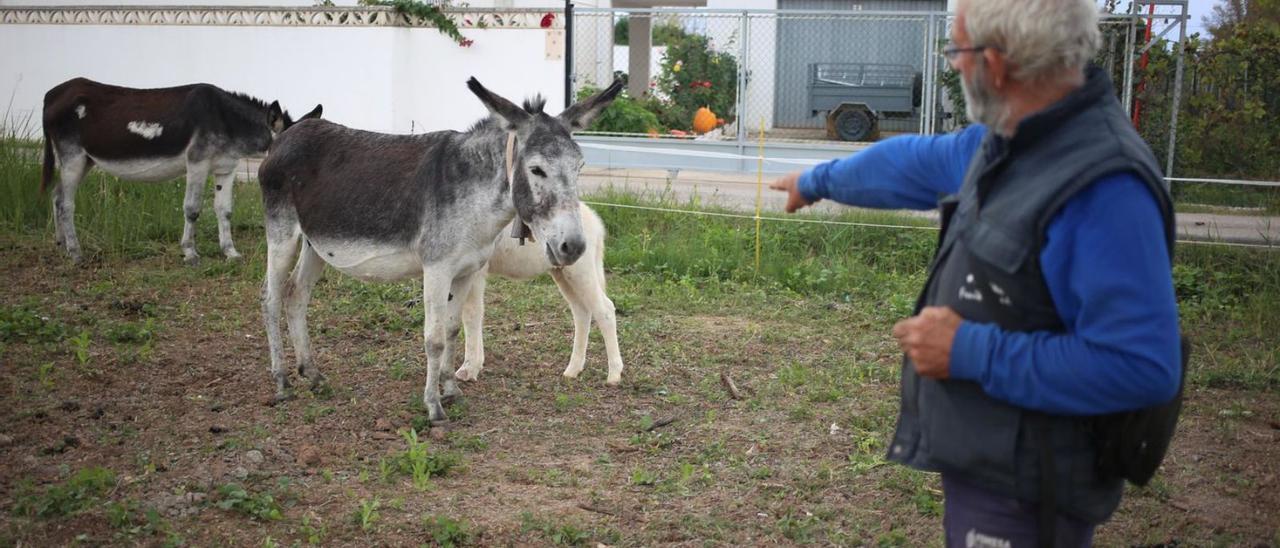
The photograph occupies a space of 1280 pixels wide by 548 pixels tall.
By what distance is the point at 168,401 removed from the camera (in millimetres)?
6516

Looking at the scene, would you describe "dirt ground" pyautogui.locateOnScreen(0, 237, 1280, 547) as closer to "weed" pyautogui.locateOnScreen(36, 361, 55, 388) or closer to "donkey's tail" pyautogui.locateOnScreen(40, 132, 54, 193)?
"weed" pyautogui.locateOnScreen(36, 361, 55, 388)

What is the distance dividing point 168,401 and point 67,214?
16.1ft

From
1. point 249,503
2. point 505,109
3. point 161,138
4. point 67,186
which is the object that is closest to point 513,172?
point 505,109

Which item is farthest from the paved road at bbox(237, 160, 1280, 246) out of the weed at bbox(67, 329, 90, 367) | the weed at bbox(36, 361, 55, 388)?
the weed at bbox(36, 361, 55, 388)

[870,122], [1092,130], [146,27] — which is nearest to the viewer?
[1092,130]

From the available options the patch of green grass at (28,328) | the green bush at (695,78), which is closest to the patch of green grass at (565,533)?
the patch of green grass at (28,328)

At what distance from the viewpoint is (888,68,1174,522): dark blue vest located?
2.30 meters

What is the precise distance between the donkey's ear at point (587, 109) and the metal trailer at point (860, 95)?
11.7 m

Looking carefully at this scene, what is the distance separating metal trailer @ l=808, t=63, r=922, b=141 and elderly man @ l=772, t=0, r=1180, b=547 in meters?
15.0

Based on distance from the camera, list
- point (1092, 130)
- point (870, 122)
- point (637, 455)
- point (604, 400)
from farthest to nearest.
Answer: point (870, 122) < point (604, 400) < point (637, 455) < point (1092, 130)

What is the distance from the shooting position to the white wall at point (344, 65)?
17.4 meters

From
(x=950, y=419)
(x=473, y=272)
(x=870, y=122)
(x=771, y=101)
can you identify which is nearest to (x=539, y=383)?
(x=473, y=272)

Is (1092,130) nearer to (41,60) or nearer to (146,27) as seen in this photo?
(146,27)

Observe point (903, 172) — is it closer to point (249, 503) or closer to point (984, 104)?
point (984, 104)
